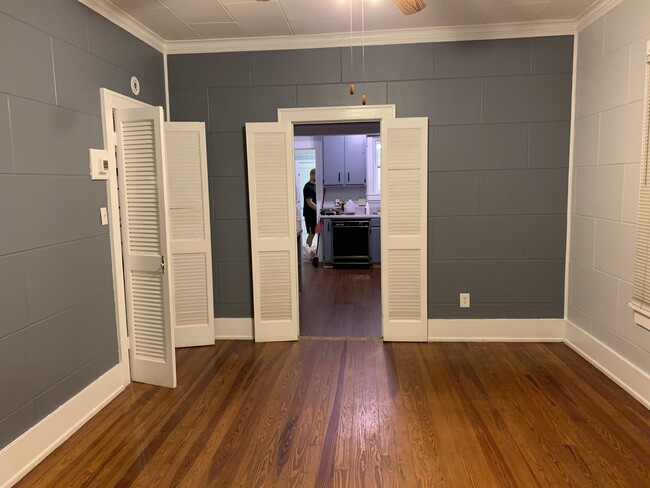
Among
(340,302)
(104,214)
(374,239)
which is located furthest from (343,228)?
(104,214)

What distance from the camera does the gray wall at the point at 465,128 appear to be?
3.83 meters

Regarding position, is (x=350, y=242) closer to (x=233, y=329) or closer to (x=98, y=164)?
(x=233, y=329)

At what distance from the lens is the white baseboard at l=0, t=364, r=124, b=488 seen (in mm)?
2207

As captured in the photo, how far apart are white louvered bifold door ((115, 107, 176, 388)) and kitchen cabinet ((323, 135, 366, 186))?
5.35 metres

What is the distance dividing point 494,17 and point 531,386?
2.76 m

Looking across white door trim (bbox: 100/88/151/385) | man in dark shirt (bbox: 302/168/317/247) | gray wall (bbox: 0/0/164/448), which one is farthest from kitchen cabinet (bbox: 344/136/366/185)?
gray wall (bbox: 0/0/164/448)

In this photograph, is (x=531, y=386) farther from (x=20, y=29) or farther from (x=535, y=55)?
(x=20, y=29)

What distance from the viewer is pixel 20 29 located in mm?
2312

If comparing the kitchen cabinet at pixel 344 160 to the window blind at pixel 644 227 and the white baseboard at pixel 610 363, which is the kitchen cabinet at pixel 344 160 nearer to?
the white baseboard at pixel 610 363

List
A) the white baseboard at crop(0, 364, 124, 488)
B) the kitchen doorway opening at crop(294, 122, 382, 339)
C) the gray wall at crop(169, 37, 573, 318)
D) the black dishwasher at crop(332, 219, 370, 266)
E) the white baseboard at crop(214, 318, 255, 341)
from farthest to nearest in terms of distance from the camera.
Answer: the black dishwasher at crop(332, 219, 370, 266), the kitchen doorway opening at crop(294, 122, 382, 339), the white baseboard at crop(214, 318, 255, 341), the gray wall at crop(169, 37, 573, 318), the white baseboard at crop(0, 364, 124, 488)

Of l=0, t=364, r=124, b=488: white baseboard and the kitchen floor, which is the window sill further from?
l=0, t=364, r=124, b=488: white baseboard

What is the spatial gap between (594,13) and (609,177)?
1224 millimetres

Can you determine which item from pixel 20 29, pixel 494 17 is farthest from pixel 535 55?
→ pixel 20 29

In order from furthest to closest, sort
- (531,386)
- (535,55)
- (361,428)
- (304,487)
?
(535,55)
(531,386)
(361,428)
(304,487)
